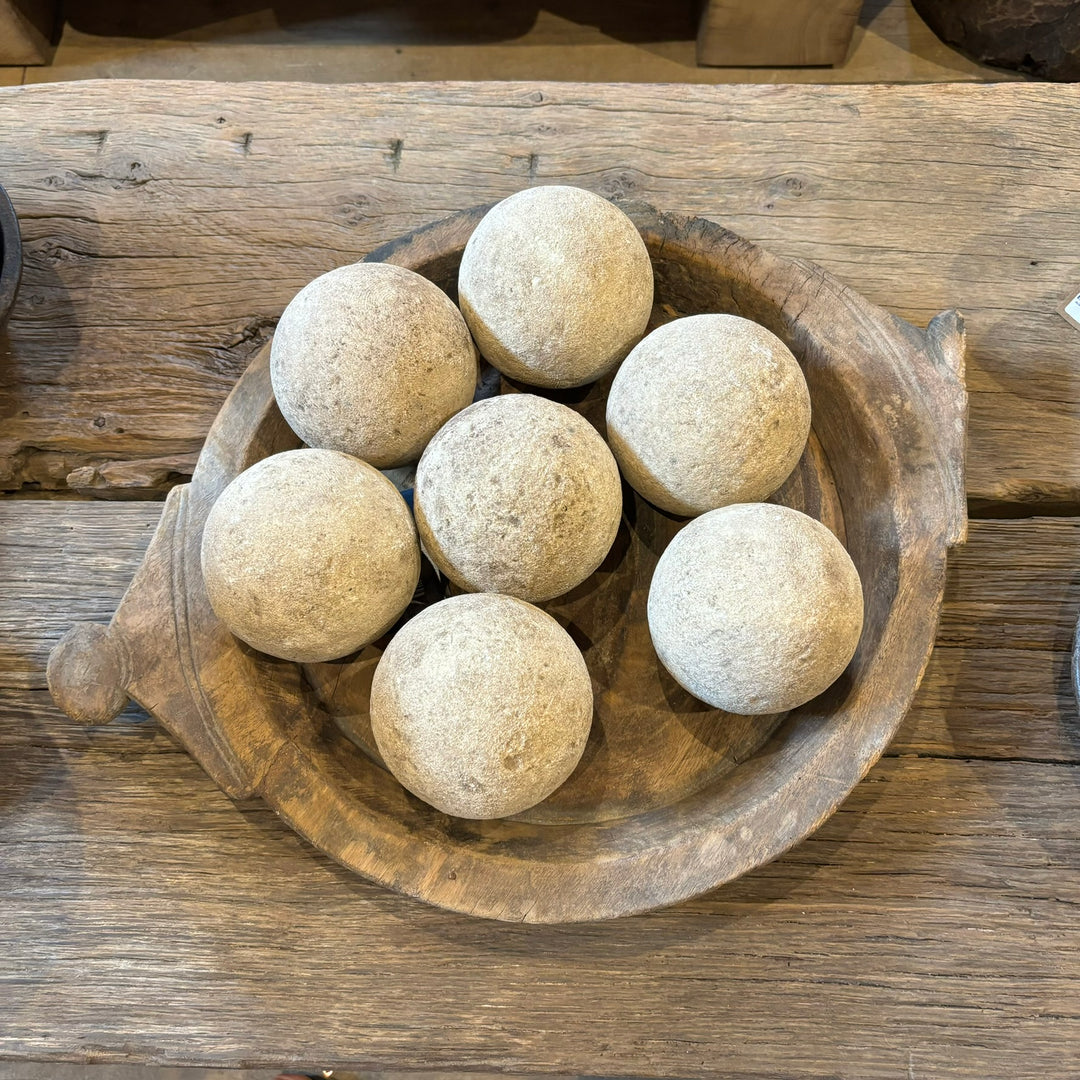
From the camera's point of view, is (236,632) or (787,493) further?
(787,493)

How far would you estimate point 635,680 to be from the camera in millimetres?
1186

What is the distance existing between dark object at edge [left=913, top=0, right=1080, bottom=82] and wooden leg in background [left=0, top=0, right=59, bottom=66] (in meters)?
2.36

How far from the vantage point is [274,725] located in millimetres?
1057

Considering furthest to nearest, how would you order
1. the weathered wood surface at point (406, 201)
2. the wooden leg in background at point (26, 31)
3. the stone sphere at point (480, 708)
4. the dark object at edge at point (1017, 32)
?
the wooden leg in background at point (26, 31) → the dark object at edge at point (1017, 32) → the weathered wood surface at point (406, 201) → the stone sphere at point (480, 708)

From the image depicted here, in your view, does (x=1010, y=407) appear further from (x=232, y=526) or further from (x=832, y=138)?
(x=232, y=526)

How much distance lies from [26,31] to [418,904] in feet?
7.95

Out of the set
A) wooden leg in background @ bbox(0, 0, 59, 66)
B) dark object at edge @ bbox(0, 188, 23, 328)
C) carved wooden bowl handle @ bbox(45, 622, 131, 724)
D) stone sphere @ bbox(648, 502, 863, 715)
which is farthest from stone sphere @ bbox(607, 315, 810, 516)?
wooden leg in background @ bbox(0, 0, 59, 66)

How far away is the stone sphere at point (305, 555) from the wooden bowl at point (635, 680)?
0.10 metres

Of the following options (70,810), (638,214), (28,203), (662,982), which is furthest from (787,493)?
(28,203)

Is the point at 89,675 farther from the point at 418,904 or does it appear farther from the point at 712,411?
the point at 712,411

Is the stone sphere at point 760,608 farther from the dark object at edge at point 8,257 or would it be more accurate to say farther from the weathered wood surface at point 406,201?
the dark object at edge at point 8,257

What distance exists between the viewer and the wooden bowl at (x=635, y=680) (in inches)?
39.7

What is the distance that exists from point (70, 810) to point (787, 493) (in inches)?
42.5

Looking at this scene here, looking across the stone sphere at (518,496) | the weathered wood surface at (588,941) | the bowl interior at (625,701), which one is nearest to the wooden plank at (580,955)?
the weathered wood surface at (588,941)
